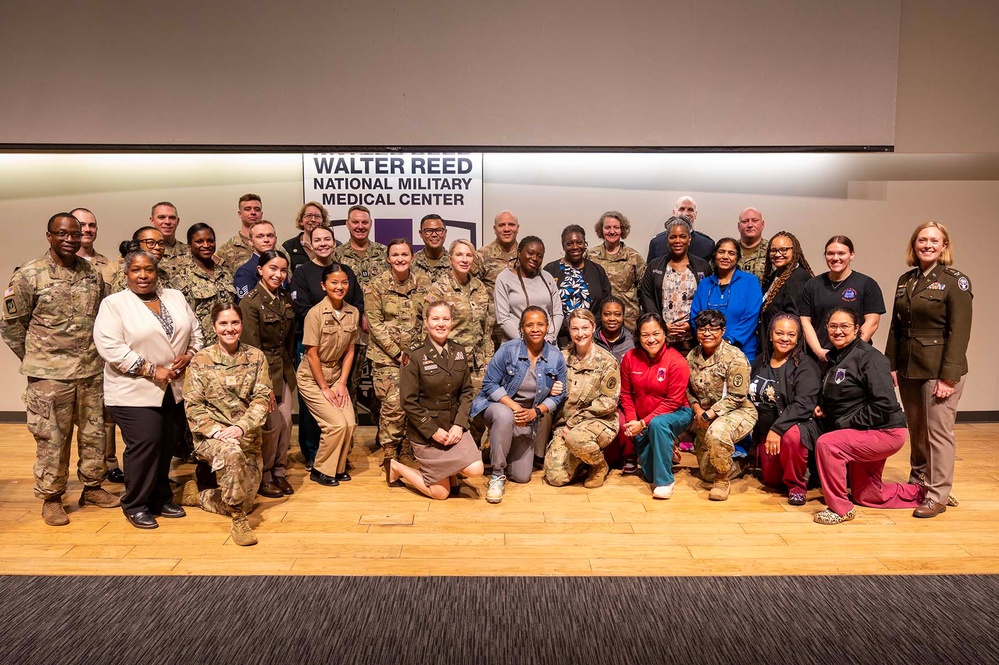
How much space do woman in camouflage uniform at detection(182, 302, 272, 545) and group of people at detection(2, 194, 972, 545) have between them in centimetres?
1

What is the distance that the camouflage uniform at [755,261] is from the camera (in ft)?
18.3

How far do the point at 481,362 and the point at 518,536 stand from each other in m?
1.47

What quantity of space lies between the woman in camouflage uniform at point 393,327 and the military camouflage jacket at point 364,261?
510mm

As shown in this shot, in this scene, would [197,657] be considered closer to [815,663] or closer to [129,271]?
[129,271]

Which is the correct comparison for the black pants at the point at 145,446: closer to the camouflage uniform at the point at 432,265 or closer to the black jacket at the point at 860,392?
the camouflage uniform at the point at 432,265

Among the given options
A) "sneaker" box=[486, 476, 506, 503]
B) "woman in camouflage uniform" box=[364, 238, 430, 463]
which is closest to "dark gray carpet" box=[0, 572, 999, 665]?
"sneaker" box=[486, 476, 506, 503]

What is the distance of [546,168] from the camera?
6.46m

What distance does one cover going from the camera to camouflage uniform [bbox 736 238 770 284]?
5.57 meters

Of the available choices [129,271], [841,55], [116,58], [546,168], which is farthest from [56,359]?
[841,55]

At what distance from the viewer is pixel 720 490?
15.3ft

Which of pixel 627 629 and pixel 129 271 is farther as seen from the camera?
pixel 129 271

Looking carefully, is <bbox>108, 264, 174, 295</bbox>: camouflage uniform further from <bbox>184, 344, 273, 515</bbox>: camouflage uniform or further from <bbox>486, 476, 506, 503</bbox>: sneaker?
<bbox>486, 476, 506, 503</bbox>: sneaker

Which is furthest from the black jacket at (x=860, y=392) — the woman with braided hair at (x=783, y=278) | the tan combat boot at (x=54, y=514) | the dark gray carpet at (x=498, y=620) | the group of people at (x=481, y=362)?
the tan combat boot at (x=54, y=514)

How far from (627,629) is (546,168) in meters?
4.17
